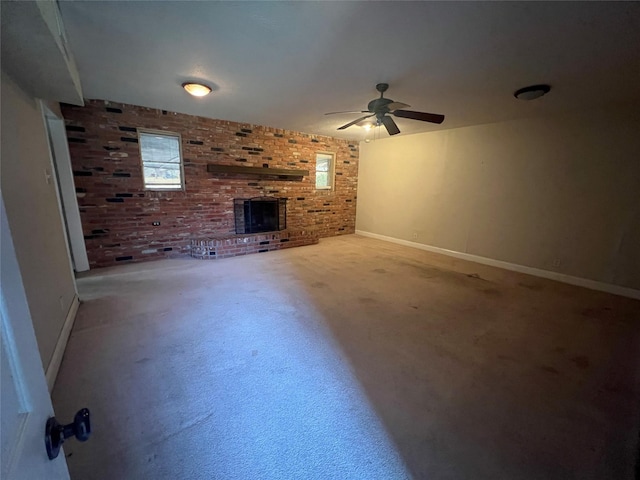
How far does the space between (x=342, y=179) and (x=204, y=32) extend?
4773 mm

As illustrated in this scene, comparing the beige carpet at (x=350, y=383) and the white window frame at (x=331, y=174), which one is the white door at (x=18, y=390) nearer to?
the beige carpet at (x=350, y=383)

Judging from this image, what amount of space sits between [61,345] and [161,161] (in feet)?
10.2

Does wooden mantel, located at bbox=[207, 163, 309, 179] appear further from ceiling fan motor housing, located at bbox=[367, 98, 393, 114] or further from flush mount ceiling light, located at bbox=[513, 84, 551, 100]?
flush mount ceiling light, located at bbox=[513, 84, 551, 100]

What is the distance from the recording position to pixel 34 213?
200cm

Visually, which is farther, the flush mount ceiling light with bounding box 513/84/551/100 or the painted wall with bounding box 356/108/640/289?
the painted wall with bounding box 356/108/640/289

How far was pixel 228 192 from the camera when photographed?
194 inches

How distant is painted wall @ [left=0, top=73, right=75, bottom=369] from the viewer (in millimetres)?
1661

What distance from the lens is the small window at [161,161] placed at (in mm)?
4173

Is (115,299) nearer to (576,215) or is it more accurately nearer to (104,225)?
(104,225)

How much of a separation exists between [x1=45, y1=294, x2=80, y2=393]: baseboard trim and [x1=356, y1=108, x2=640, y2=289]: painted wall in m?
5.36

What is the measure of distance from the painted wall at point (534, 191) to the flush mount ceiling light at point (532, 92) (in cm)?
115

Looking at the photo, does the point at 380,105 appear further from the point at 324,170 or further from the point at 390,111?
the point at 324,170

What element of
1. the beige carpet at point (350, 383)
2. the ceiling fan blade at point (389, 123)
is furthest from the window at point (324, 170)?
the beige carpet at point (350, 383)

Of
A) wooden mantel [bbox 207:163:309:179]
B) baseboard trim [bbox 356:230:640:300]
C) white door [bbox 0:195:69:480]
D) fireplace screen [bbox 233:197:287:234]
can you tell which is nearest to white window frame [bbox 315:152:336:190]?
wooden mantel [bbox 207:163:309:179]
